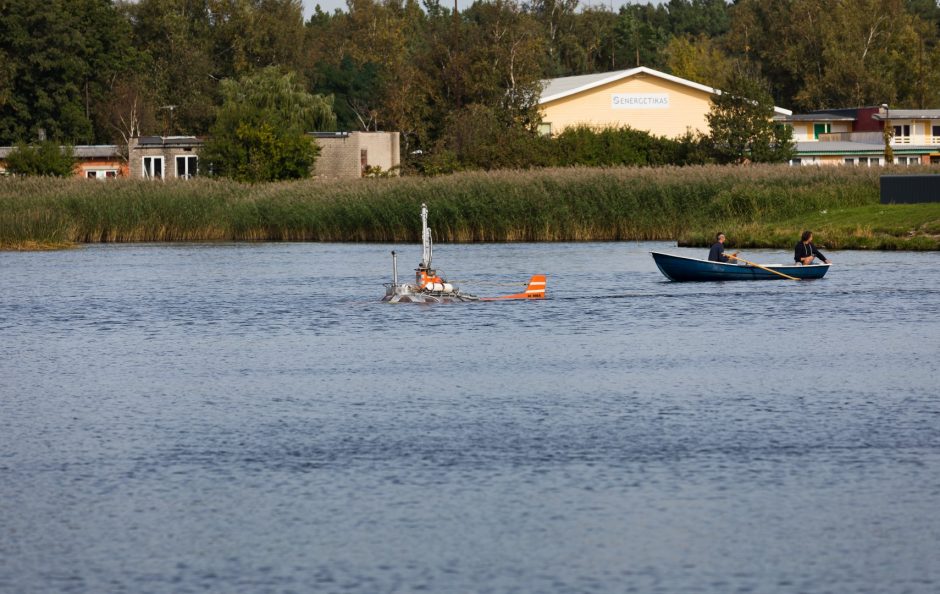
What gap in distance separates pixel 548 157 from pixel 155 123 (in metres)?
44.1

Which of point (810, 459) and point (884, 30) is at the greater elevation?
point (884, 30)

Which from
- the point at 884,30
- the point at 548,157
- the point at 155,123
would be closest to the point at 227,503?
the point at 548,157

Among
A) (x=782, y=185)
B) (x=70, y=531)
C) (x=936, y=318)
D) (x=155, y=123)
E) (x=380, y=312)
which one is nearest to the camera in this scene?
(x=70, y=531)

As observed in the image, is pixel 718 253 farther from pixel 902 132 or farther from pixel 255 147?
pixel 902 132

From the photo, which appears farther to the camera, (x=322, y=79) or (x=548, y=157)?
(x=322, y=79)

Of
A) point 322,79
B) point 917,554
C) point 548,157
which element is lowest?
point 917,554

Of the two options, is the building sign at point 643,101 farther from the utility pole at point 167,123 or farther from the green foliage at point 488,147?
the utility pole at point 167,123

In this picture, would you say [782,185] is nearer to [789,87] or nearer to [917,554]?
[917,554]

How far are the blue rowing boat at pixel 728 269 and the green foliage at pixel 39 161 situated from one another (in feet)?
196

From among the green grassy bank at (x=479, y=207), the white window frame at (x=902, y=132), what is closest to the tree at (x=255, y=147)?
the green grassy bank at (x=479, y=207)

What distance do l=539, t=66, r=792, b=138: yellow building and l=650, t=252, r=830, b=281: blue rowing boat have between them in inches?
2461

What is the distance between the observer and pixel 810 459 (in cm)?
1858

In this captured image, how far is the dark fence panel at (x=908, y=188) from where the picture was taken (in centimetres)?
6397

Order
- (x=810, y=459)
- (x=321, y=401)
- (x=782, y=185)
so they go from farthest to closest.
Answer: (x=782, y=185) < (x=321, y=401) < (x=810, y=459)
